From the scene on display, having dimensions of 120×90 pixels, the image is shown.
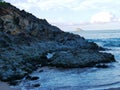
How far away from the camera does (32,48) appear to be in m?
37.2

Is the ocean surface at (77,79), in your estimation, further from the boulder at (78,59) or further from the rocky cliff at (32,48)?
the rocky cliff at (32,48)

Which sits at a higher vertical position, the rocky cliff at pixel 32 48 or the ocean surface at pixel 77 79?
the rocky cliff at pixel 32 48

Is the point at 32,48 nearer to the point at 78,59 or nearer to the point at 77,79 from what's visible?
the point at 78,59

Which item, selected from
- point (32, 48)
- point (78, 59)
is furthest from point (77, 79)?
point (32, 48)

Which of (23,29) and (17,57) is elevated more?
(23,29)

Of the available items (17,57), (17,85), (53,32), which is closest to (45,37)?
(53,32)

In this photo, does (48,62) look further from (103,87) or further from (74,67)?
(103,87)

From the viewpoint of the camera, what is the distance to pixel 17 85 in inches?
898

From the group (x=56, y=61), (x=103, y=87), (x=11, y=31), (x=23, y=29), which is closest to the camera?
(x=103, y=87)

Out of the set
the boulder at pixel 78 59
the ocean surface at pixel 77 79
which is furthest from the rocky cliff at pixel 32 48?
the ocean surface at pixel 77 79

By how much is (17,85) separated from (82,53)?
1220cm

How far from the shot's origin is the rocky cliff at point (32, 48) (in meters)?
28.4

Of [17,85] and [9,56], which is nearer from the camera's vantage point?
[17,85]

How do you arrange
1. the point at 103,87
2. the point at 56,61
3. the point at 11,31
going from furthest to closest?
the point at 11,31
the point at 56,61
the point at 103,87
